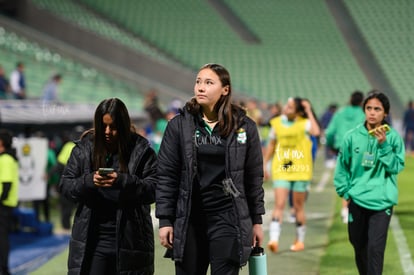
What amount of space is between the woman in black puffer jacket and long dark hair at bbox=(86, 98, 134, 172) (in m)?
0.52

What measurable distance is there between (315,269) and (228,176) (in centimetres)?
488

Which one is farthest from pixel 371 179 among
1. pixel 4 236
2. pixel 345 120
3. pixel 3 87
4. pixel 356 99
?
pixel 3 87

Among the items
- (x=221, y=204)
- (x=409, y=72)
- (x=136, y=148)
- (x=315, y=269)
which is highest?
(x=409, y=72)

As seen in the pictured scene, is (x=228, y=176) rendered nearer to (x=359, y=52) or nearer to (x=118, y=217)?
(x=118, y=217)

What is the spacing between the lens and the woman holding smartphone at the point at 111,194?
18.4 feet

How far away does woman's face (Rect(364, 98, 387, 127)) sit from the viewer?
728cm

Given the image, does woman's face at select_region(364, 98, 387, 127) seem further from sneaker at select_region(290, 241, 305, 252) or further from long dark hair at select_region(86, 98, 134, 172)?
sneaker at select_region(290, 241, 305, 252)

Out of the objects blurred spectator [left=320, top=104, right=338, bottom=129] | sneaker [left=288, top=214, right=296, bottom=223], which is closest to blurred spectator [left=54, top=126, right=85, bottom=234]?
sneaker [left=288, top=214, right=296, bottom=223]

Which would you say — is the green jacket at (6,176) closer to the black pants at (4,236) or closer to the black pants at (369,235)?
the black pants at (4,236)

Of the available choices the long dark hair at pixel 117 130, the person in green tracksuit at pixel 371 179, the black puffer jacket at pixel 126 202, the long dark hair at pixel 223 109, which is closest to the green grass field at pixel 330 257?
the person in green tracksuit at pixel 371 179

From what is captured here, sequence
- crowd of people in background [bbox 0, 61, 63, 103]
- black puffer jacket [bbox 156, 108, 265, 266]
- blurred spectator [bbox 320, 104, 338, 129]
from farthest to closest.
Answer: blurred spectator [bbox 320, 104, 338, 129], crowd of people in background [bbox 0, 61, 63, 103], black puffer jacket [bbox 156, 108, 265, 266]

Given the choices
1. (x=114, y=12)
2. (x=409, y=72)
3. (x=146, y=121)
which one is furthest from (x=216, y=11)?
(x=146, y=121)

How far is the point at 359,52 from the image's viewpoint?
40.0 m

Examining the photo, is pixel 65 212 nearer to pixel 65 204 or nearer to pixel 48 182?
pixel 65 204
